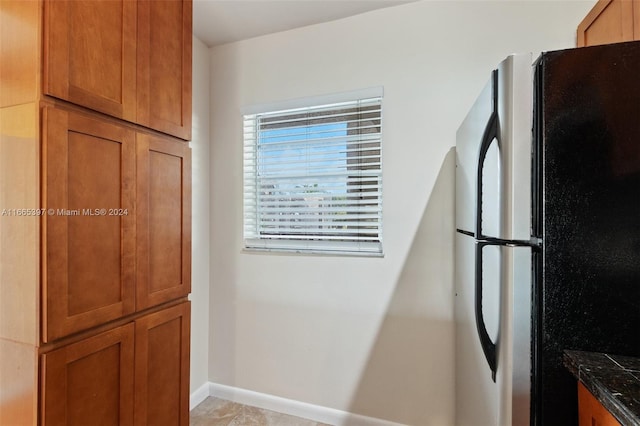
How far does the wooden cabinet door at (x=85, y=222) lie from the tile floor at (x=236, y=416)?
1298 millimetres

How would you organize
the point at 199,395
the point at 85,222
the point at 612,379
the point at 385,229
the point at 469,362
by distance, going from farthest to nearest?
the point at 199,395, the point at 385,229, the point at 469,362, the point at 85,222, the point at 612,379

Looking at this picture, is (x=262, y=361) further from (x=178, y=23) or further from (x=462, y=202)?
(x=178, y=23)

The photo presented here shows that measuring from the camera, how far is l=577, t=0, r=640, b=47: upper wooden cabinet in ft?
4.01

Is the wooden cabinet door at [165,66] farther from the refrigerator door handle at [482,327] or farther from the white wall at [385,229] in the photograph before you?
Answer: the refrigerator door handle at [482,327]

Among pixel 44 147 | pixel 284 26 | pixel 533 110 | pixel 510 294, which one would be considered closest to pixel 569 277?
pixel 510 294

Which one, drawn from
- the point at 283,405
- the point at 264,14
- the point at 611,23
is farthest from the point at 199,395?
the point at 611,23

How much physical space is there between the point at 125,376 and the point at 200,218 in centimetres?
124

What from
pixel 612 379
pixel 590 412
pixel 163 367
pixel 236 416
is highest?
pixel 612 379

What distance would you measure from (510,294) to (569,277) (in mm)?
174

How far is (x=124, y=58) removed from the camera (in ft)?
4.20

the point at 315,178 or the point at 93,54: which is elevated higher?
the point at 93,54

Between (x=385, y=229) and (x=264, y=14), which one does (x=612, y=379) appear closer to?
(x=385, y=229)

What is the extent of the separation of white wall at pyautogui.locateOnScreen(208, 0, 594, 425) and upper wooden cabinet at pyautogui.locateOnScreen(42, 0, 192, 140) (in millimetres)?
811

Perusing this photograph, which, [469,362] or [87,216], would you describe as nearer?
[87,216]
